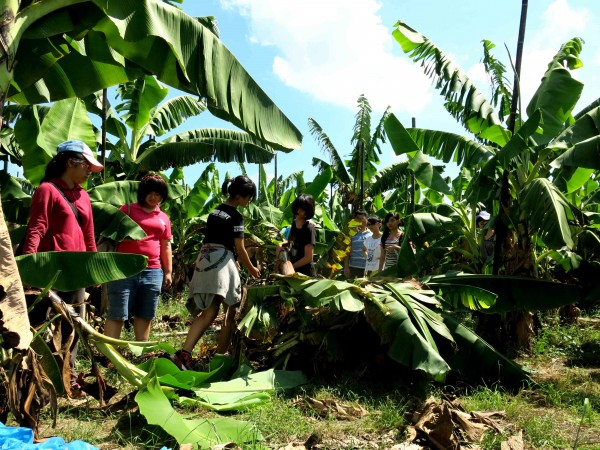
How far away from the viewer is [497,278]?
233 inches

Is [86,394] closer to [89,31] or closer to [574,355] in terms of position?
[89,31]

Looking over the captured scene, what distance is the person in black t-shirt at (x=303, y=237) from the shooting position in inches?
232

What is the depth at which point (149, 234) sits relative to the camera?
18.0ft

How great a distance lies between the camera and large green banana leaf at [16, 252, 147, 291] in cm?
367


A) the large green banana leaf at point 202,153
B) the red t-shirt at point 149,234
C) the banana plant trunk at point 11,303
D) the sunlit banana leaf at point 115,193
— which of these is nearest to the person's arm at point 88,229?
the red t-shirt at point 149,234

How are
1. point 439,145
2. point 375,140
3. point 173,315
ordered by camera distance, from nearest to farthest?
point 439,145 → point 173,315 → point 375,140

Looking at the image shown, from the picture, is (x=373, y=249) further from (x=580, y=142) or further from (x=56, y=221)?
(x=56, y=221)

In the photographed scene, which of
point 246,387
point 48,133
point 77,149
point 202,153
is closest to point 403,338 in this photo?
point 246,387

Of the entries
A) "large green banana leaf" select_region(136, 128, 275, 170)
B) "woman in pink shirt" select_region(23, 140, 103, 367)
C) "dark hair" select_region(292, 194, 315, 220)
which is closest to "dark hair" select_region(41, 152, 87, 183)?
"woman in pink shirt" select_region(23, 140, 103, 367)

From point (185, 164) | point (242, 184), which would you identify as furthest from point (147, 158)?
point (242, 184)

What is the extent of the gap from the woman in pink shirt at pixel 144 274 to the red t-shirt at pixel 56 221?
2.06ft

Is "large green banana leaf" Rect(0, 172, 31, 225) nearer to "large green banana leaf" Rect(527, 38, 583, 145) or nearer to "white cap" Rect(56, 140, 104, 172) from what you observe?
"white cap" Rect(56, 140, 104, 172)

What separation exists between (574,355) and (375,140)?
27.3 feet

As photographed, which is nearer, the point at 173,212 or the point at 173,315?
the point at 173,315
